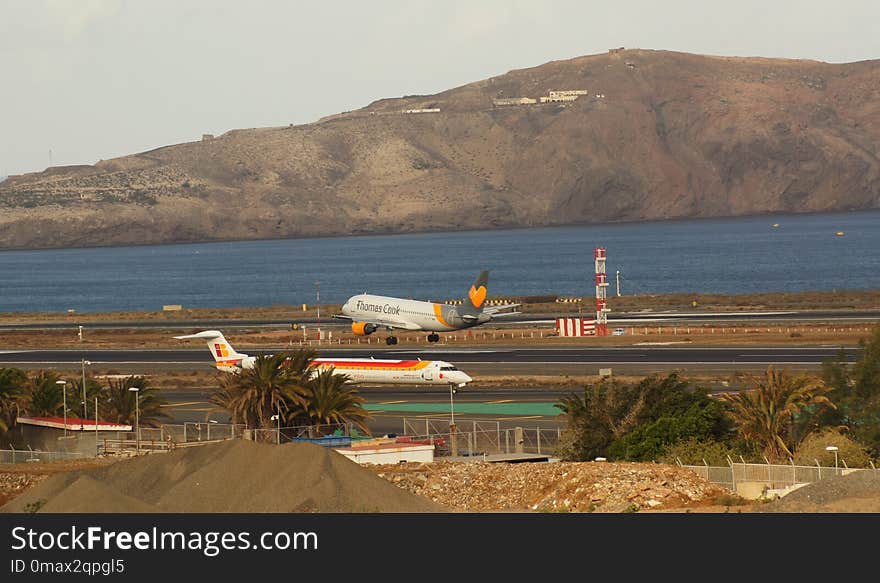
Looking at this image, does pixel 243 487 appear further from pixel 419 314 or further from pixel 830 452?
pixel 419 314

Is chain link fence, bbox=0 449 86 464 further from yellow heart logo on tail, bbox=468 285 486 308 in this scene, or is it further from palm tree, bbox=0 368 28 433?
yellow heart logo on tail, bbox=468 285 486 308

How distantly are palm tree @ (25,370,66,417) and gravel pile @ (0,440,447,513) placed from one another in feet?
118

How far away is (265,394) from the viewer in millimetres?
68062

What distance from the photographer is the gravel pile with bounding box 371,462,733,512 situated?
41.9 m

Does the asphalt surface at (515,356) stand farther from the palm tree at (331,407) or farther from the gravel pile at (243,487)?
the gravel pile at (243,487)

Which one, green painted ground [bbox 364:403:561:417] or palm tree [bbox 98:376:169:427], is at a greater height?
palm tree [bbox 98:376:169:427]

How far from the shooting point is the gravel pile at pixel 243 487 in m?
→ 34.8

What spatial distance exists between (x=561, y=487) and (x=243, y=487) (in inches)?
477

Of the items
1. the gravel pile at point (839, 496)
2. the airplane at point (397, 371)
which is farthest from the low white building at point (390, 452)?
the airplane at point (397, 371)

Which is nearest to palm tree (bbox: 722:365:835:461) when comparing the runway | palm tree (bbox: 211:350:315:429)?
palm tree (bbox: 211:350:315:429)
